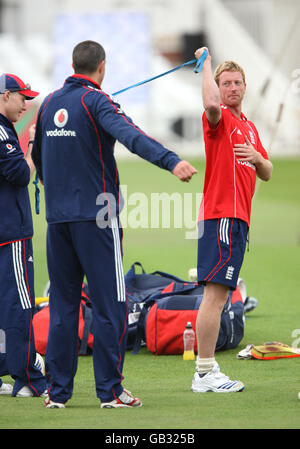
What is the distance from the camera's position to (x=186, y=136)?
43625mm

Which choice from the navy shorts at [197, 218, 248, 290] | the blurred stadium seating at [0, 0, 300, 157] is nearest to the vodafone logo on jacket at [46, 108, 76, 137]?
the navy shorts at [197, 218, 248, 290]

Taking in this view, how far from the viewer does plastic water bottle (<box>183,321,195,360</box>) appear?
6117 mm

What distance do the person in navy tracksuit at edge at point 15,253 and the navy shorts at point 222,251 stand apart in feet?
3.07

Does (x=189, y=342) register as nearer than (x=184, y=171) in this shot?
No

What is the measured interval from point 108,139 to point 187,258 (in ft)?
26.5

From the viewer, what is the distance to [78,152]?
4.41 metres

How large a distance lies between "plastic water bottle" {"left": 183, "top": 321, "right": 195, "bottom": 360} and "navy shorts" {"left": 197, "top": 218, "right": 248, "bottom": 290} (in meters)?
1.21

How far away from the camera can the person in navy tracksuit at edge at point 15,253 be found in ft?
15.8

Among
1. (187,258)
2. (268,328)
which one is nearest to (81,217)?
(268,328)

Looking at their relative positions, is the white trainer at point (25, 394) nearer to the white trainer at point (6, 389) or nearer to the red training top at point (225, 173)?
the white trainer at point (6, 389)

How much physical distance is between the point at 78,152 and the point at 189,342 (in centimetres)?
218

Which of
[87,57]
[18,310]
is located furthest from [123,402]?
[87,57]

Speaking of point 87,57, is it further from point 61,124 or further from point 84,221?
point 84,221
